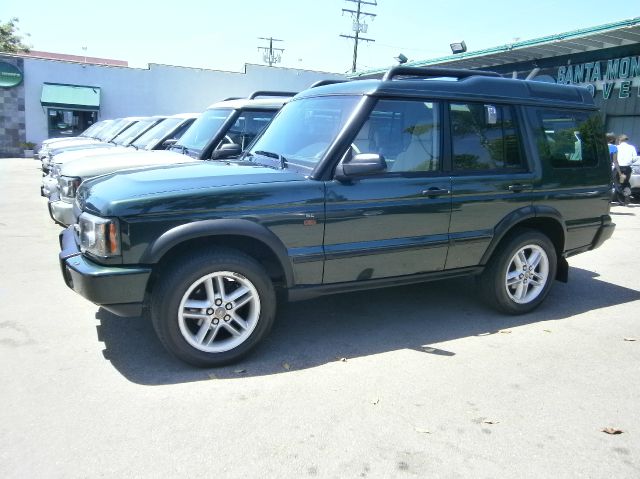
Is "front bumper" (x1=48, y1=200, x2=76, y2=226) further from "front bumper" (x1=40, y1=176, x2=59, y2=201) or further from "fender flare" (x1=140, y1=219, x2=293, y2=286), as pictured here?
"fender flare" (x1=140, y1=219, x2=293, y2=286)

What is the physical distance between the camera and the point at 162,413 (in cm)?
320

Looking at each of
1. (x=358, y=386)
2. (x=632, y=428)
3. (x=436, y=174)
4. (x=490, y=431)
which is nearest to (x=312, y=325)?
(x=358, y=386)

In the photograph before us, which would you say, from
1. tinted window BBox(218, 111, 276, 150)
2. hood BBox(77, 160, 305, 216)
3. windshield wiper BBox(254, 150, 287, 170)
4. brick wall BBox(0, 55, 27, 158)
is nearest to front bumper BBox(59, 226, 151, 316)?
hood BBox(77, 160, 305, 216)

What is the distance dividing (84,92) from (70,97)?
845 millimetres

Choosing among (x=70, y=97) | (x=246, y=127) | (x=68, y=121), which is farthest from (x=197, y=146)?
(x=68, y=121)

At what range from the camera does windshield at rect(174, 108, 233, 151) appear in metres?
7.37

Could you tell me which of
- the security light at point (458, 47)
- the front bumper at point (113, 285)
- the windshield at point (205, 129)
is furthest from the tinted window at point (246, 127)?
the security light at point (458, 47)

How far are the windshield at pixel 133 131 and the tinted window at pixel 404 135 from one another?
323 inches

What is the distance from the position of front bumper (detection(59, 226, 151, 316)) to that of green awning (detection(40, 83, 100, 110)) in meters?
30.3

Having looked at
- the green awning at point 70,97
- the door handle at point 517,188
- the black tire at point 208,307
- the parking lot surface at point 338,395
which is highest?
Answer: the green awning at point 70,97

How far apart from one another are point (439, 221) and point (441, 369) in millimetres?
1206

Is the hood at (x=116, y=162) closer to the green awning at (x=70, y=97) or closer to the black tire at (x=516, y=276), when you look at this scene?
the black tire at (x=516, y=276)

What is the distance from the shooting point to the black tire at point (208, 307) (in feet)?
11.8

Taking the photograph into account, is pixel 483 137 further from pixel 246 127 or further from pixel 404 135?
pixel 246 127
